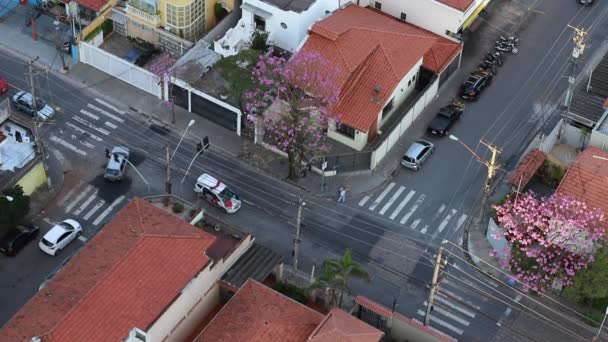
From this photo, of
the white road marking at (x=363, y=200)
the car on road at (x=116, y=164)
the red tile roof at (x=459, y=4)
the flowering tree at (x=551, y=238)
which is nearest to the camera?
the flowering tree at (x=551, y=238)

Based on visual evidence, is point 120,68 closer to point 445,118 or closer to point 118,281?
point 445,118

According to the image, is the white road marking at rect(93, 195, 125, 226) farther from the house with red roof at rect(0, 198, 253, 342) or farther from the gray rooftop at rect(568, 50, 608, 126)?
the gray rooftop at rect(568, 50, 608, 126)

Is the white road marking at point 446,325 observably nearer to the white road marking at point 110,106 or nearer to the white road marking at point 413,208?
the white road marking at point 413,208

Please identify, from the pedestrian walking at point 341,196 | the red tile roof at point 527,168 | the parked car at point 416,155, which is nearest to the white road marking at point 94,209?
the pedestrian walking at point 341,196

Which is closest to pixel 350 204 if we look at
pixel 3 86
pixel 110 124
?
pixel 110 124

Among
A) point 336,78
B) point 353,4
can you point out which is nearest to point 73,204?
point 336,78

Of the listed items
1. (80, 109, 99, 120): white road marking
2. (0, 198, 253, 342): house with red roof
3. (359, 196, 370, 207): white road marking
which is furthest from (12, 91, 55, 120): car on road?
(359, 196, 370, 207): white road marking
